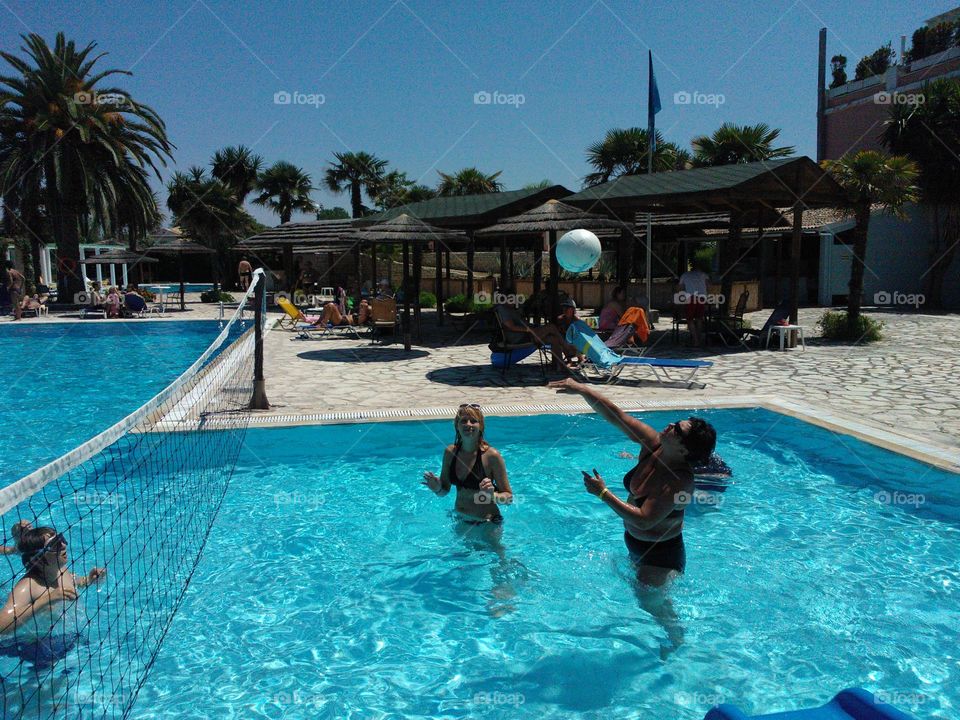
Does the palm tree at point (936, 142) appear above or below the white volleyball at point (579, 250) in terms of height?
above

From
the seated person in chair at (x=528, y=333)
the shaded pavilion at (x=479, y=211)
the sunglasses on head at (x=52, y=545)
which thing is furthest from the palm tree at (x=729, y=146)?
the sunglasses on head at (x=52, y=545)

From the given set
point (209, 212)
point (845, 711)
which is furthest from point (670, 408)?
point (209, 212)

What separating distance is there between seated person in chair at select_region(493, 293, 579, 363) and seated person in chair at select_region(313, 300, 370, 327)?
8277 millimetres

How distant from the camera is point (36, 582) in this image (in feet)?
13.2

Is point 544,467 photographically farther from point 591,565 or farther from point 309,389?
point 309,389

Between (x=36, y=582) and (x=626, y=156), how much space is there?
101 feet

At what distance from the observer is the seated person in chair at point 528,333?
11.8 meters

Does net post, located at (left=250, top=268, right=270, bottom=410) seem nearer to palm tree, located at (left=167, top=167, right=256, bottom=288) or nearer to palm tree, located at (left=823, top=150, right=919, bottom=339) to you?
palm tree, located at (left=823, top=150, right=919, bottom=339)

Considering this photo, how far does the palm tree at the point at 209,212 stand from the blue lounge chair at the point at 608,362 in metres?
31.7

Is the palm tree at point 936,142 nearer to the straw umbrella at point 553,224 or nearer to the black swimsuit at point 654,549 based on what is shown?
the straw umbrella at point 553,224

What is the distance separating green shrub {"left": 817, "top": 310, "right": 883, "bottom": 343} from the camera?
614 inches

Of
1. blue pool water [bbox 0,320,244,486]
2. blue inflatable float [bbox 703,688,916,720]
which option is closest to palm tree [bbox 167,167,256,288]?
blue pool water [bbox 0,320,244,486]

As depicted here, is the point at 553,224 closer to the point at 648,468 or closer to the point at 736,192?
the point at 736,192

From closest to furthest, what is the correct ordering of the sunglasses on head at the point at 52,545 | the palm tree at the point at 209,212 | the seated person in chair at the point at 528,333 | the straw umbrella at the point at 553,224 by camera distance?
the sunglasses on head at the point at 52,545, the seated person in chair at the point at 528,333, the straw umbrella at the point at 553,224, the palm tree at the point at 209,212
